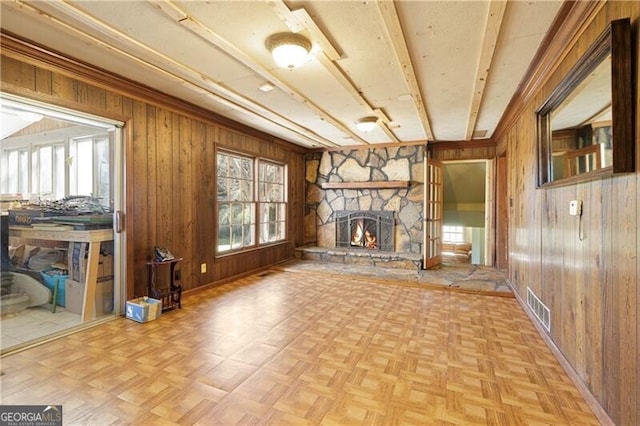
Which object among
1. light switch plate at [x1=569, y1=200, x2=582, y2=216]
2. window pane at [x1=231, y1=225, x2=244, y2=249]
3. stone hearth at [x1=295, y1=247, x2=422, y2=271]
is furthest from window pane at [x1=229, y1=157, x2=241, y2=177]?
light switch plate at [x1=569, y1=200, x2=582, y2=216]

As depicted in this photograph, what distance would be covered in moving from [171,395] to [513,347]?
251 centimetres

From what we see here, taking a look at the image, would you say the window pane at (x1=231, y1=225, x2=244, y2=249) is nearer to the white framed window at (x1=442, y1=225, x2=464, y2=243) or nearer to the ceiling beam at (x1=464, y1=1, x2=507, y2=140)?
the ceiling beam at (x1=464, y1=1, x2=507, y2=140)

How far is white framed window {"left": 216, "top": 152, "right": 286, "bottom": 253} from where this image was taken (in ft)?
14.5

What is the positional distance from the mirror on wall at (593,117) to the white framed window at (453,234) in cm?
727

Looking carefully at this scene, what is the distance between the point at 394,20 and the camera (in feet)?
6.20

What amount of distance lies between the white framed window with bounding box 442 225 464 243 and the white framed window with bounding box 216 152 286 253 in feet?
19.6

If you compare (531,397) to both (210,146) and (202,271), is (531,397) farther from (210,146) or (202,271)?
(210,146)

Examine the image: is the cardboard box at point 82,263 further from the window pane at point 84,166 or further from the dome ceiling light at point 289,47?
the dome ceiling light at point 289,47

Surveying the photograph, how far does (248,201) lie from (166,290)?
192 cm

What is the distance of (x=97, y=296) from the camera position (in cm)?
302

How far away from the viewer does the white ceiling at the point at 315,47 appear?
184 centimetres

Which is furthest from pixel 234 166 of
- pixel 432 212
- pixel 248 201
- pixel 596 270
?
pixel 596 270

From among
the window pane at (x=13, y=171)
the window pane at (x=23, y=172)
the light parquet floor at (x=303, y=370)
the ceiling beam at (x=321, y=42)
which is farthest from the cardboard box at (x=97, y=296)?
the ceiling beam at (x=321, y=42)

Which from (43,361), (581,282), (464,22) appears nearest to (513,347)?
(581,282)
